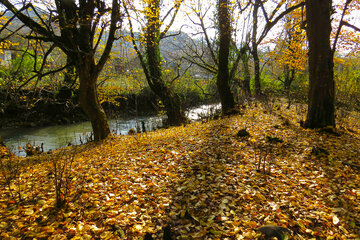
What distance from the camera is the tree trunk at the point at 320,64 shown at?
5285 mm

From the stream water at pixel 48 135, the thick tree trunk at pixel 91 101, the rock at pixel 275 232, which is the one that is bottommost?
the rock at pixel 275 232

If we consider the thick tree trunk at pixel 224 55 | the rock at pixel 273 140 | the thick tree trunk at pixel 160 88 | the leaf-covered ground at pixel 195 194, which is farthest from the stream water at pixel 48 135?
the leaf-covered ground at pixel 195 194

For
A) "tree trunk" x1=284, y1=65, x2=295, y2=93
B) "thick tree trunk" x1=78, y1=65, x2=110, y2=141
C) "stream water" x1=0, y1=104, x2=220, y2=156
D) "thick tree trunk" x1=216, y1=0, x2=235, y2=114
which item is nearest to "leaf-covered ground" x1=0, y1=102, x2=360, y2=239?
"thick tree trunk" x1=78, y1=65, x2=110, y2=141

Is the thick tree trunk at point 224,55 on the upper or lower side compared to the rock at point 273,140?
upper

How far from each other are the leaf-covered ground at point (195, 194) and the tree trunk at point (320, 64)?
975mm

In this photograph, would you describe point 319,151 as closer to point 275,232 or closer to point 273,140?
point 273,140

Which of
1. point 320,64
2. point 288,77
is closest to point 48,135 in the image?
point 320,64

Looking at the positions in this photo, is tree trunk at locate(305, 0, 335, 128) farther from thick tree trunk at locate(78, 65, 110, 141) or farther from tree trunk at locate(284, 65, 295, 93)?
tree trunk at locate(284, 65, 295, 93)

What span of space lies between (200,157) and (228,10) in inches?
292

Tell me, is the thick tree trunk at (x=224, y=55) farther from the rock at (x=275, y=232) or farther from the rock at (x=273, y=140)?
the rock at (x=275, y=232)

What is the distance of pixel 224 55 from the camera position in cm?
867

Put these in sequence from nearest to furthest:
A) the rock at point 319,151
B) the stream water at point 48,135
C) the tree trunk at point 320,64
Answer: the rock at point 319,151 < the tree trunk at point 320,64 < the stream water at point 48,135

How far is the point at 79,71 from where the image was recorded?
6.02 m

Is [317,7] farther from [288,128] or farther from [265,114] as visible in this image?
[265,114]
